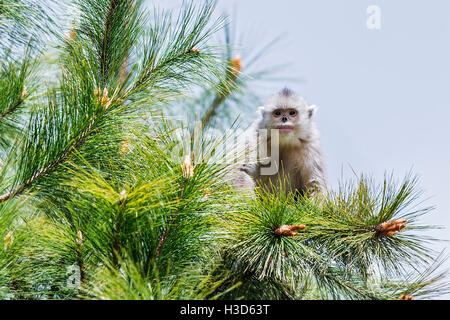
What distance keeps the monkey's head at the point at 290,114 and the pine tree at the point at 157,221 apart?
217 cm

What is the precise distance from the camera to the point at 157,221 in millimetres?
1885

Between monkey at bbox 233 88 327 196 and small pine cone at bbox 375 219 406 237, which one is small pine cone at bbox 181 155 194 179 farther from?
monkey at bbox 233 88 327 196

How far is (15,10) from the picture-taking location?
3.14 metres

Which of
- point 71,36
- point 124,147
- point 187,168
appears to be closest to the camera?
point 187,168

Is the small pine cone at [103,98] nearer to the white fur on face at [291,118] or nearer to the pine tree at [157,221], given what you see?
the pine tree at [157,221]

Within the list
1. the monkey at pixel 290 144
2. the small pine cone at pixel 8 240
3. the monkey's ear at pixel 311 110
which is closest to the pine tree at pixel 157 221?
the small pine cone at pixel 8 240

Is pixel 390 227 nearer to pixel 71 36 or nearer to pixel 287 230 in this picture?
pixel 287 230

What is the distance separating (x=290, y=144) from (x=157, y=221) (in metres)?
2.96

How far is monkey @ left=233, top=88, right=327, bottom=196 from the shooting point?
4.48 metres

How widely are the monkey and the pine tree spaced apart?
190 cm

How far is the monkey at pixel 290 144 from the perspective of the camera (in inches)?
176

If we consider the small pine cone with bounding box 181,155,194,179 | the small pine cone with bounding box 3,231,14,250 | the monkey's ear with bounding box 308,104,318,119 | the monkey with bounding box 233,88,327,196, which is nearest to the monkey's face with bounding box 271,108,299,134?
the monkey with bounding box 233,88,327,196

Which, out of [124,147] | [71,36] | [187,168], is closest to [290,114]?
[71,36]
